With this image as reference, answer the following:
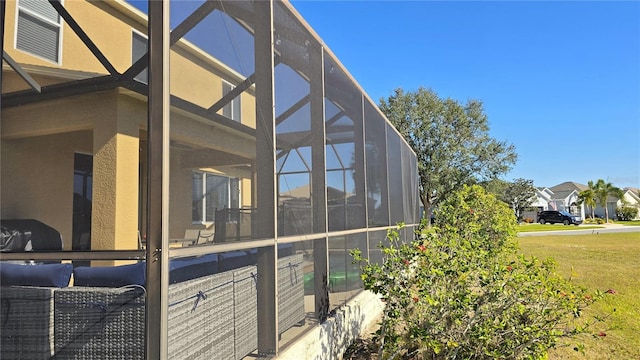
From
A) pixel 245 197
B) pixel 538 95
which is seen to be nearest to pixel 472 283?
pixel 245 197

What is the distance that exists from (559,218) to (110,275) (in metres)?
45.3

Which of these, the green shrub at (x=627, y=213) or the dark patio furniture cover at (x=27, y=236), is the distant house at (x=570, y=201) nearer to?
the green shrub at (x=627, y=213)

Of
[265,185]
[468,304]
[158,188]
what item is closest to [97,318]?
[158,188]

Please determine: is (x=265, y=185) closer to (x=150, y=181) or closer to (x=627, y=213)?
(x=150, y=181)

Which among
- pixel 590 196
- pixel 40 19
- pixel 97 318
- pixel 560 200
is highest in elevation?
pixel 40 19

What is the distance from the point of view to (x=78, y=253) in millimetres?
1872

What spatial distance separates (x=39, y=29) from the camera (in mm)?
2840

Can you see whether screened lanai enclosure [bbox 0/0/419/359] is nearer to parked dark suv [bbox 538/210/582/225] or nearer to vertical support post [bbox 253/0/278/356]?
vertical support post [bbox 253/0/278/356]

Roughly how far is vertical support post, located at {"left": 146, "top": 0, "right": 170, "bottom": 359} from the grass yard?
3.55m

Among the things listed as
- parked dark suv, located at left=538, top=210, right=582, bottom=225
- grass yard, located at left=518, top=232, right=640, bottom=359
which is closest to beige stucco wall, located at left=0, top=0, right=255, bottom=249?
grass yard, located at left=518, top=232, right=640, bottom=359

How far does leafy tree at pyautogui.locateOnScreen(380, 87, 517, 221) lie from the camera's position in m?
20.4

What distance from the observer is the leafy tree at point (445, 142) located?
20.4m

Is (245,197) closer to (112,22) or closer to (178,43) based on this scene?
(178,43)

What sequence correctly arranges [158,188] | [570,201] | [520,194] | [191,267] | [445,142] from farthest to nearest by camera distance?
1. [570,201]
2. [520,194]
3. [445,142]
4. [191,267]
5. [158,188]
